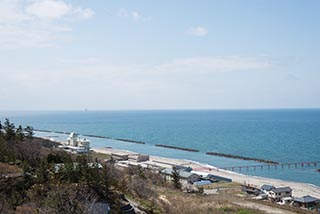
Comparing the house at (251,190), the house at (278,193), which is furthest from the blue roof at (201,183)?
Answer: the house at (278,193)

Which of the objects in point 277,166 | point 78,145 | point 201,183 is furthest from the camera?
point 78,145

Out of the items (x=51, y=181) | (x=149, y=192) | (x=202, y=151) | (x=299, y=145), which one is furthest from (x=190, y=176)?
(x=299, y=145)

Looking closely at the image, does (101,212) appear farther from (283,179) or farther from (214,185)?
(283,179)

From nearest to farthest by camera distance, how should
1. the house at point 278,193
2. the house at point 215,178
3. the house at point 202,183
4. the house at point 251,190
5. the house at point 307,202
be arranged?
the house at point 307,202 < the house at point 278,193 < the house at point 251,190 < the house at point 202,183 < the house at point 215,178

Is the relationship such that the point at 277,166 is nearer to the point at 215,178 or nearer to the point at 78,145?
the point at 215,178

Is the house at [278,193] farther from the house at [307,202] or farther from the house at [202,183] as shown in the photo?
the house at [202,183]

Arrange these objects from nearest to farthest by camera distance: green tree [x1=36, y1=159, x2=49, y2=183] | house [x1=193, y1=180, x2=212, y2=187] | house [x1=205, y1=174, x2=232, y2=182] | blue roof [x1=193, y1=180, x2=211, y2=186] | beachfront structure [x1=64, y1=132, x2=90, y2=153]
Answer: green tree [x1=36, y1=159, x2=49, y2=183], house [x1=193, y1=180, x2=212, y2=187], blue roof [x1=193, y1=180, x2=211, y2=186], house [x1=205, y1=174, x2=232, y2=182], beachfront structure [x1=64, y1=132, x2=90, y2=153]

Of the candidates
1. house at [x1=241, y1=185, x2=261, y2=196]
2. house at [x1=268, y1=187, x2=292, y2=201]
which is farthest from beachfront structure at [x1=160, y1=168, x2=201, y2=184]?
house at [x1=268, y1=187, x2=292, y2=201]

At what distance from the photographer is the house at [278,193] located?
28675 mm

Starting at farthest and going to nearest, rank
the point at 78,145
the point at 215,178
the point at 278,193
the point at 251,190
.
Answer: the point at 78,145, the point at 215,178, the point at 251,190, the point at 278,193

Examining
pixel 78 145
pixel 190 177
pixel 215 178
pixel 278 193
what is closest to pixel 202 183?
pixel 190 177

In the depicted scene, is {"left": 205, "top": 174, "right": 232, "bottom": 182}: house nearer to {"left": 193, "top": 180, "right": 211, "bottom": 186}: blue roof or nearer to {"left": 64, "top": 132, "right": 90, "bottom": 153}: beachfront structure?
{"left": 193, "top": 180, "right": 211, "bottom": 186}: blue roof

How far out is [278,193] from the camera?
29047mm

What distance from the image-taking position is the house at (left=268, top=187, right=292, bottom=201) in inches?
1129
